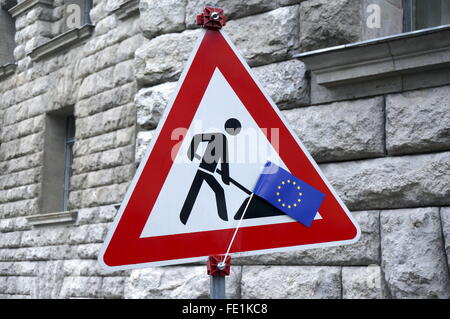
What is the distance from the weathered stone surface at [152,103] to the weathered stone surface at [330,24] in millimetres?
1118

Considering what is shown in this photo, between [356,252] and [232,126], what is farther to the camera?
[356,252]

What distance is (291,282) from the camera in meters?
4.59

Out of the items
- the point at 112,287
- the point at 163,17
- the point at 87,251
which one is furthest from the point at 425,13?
the point at 87,251

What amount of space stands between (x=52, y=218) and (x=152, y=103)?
5949 mm

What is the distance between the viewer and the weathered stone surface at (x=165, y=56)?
536 centimetres

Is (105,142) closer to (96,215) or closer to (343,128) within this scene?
(96,215)

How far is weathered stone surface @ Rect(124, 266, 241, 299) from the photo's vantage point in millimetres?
4941

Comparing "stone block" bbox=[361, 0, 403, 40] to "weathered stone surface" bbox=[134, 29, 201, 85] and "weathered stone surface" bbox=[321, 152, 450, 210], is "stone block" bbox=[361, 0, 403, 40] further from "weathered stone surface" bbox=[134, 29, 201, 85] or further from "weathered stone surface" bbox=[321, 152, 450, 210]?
"weathered stone surface" bbox=[134, 29, 201, 85]

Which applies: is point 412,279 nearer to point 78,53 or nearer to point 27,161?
point 78,53

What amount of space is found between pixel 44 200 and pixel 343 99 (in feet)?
26.1

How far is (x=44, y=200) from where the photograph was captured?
1160 cm

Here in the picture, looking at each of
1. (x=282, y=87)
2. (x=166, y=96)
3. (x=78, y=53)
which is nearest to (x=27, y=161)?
(x=78, y=53)

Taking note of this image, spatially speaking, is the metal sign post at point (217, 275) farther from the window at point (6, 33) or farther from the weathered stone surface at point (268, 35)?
the window at point (6, 33)

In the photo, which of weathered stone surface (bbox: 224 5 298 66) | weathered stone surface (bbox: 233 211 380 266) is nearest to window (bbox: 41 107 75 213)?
weathered stone surface (bbox: 224 5 298 66)
